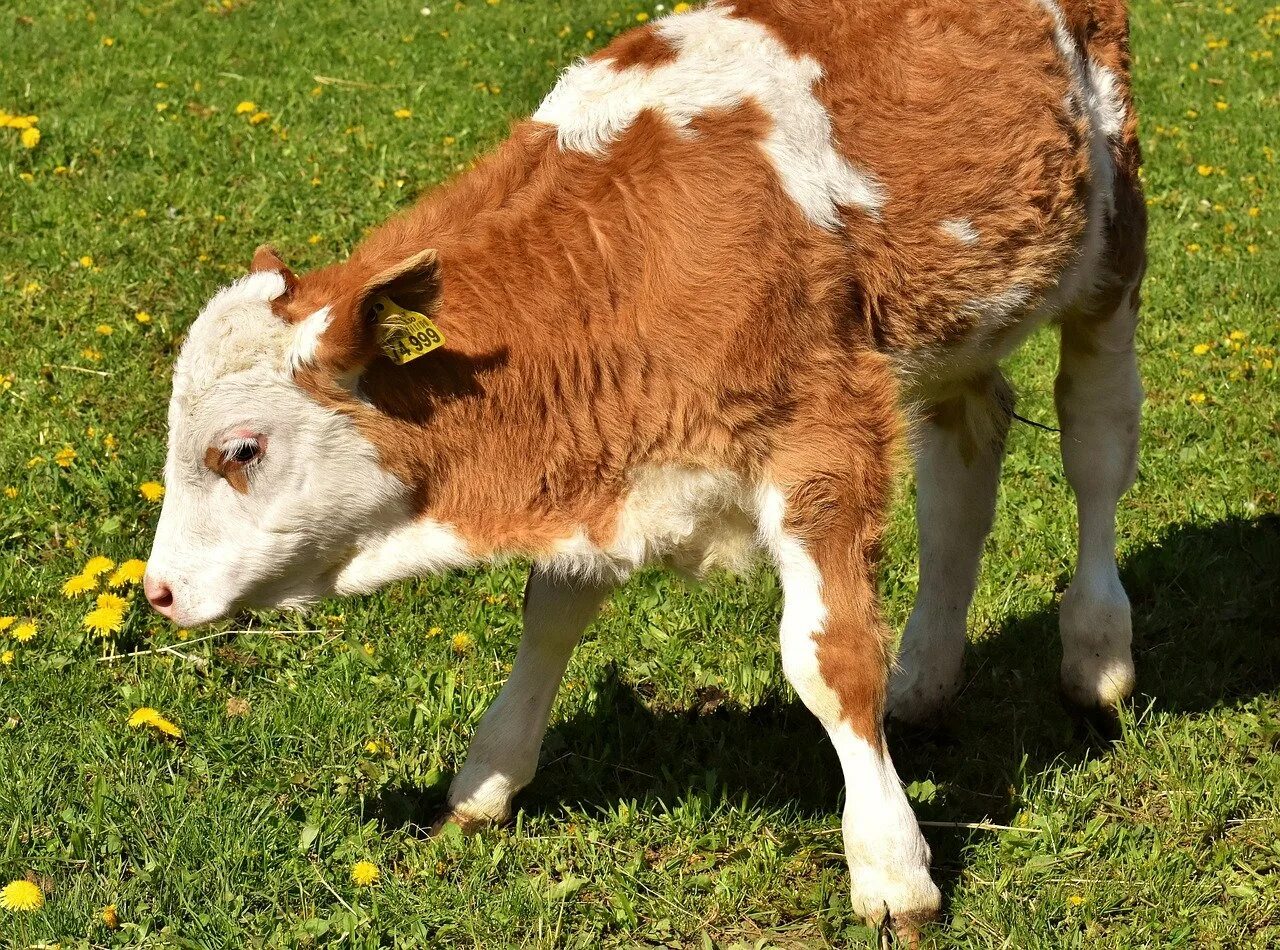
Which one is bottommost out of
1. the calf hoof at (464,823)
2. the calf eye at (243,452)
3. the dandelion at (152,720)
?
the calf hoof at (464,823)

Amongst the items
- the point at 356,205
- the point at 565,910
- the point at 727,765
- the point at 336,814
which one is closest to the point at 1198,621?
the point at 727,765

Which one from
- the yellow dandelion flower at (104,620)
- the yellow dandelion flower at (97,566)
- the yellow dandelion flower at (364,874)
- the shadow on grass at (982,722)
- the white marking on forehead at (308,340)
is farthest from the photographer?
the yellow dandelion flower at (97,566)

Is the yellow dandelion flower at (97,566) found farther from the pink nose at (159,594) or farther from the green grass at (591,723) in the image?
the pink nose at (159,594)

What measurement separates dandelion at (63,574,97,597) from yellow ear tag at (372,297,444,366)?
5.98ft

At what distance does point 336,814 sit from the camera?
4066 millimetres

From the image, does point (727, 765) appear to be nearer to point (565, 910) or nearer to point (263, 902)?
point (565, 910)

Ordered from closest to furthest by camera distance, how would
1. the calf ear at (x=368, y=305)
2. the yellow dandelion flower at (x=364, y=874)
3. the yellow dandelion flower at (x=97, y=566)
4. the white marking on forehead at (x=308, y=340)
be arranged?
the calf ear at (x=368, y=305), the white marking on forehead at (x=308, y=340), the yellow dandelion flower at (x=364, y=874), the yellow dandelion flower at (x=97, y=566)

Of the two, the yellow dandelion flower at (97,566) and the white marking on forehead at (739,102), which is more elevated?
the white marking on forehead at (739,102)

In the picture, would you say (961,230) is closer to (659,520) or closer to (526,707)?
(659,520)

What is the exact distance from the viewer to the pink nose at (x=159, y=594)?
141 inches

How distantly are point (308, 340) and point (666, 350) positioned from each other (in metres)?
0.80

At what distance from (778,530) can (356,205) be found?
15.6 feet

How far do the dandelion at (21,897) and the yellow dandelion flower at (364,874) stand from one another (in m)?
0.73

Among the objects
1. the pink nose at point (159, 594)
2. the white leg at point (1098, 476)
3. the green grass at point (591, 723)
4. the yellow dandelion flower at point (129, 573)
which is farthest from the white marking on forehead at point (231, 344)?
the white leg at point (1098, 476)
